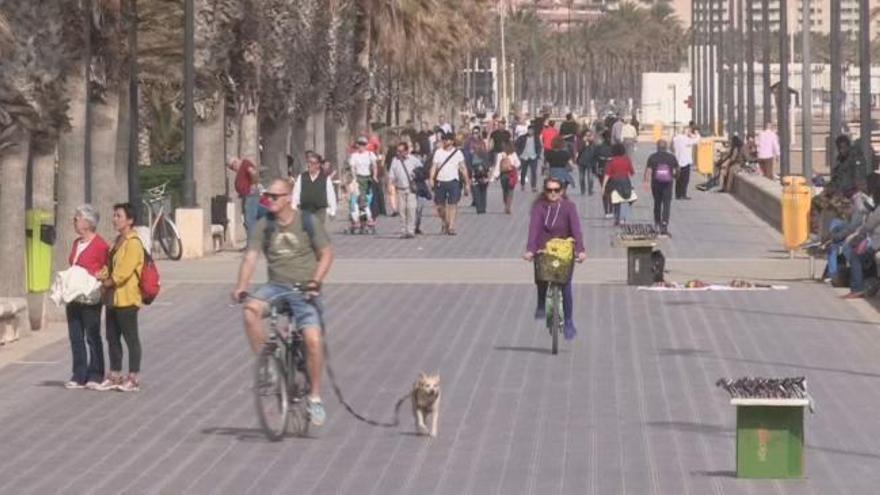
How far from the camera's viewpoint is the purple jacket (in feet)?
72.4

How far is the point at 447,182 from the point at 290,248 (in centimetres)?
2427

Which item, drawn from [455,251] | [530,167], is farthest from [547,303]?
[530,167]

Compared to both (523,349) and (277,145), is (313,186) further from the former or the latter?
(277,145)

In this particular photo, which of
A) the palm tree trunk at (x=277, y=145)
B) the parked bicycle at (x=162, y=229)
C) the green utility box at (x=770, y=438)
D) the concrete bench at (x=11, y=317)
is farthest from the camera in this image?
the palm tree trunk at (x=277, y=145)

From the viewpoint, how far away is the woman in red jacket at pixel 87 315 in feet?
62.5

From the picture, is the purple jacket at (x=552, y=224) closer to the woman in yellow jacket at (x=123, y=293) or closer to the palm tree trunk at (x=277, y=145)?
the woman in yellow jacket at (x=123, y=293)

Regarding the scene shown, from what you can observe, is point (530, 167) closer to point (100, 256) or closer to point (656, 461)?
point (100, 256)

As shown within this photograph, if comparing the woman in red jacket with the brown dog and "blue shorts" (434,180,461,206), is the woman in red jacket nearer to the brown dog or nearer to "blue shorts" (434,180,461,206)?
the brown dog

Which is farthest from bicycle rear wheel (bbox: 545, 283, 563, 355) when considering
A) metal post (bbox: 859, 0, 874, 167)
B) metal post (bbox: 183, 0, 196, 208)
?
metal post (bbox: 859, 0, 874, 167)

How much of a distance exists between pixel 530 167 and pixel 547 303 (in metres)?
37.4

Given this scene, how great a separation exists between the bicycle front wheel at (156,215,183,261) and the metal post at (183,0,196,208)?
37.6 inches

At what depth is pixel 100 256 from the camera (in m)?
19.1

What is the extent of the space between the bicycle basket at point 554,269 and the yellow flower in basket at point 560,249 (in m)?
0.02

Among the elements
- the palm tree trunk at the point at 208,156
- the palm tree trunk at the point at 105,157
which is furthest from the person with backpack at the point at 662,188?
the palm tree trunk at the point at 105,157
